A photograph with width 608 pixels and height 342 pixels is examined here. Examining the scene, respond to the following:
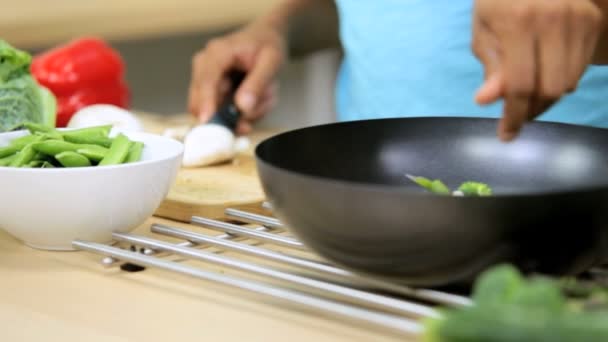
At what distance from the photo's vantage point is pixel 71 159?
0.75 m

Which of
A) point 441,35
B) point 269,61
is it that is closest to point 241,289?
point 441,35

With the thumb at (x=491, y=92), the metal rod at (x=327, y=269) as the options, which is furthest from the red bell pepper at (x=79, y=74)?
the thumb at (x=491, y=92)

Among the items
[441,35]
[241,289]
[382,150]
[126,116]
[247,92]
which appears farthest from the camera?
[247,92]

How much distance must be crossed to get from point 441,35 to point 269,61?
337 millimetres

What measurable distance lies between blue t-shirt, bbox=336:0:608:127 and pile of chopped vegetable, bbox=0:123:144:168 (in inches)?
23.8

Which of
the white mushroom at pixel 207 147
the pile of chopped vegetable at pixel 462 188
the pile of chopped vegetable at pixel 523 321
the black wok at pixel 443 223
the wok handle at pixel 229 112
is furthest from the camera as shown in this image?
the wok handle at pixel 229 112

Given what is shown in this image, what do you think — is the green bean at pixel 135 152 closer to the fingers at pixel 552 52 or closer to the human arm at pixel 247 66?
the fingers at pixel 552 52

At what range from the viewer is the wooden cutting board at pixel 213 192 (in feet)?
2.89

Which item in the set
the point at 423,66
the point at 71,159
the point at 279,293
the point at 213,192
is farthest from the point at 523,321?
the point at 423,66

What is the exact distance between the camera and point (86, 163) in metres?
0.77

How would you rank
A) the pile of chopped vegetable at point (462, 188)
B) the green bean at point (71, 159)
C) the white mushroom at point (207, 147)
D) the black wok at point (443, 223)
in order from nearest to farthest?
the black wok at point (443, 223) → the pile of chopped vegetable at point (462, 188) → the green bean at point (71, 159) → the white mushroom at point (207, 147)

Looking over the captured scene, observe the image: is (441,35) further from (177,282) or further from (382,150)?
(177,282)

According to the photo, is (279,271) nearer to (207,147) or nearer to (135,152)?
(135,152)

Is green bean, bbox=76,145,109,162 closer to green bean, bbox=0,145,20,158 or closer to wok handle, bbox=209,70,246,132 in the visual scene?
green bean, bbox=0,145,20,158
